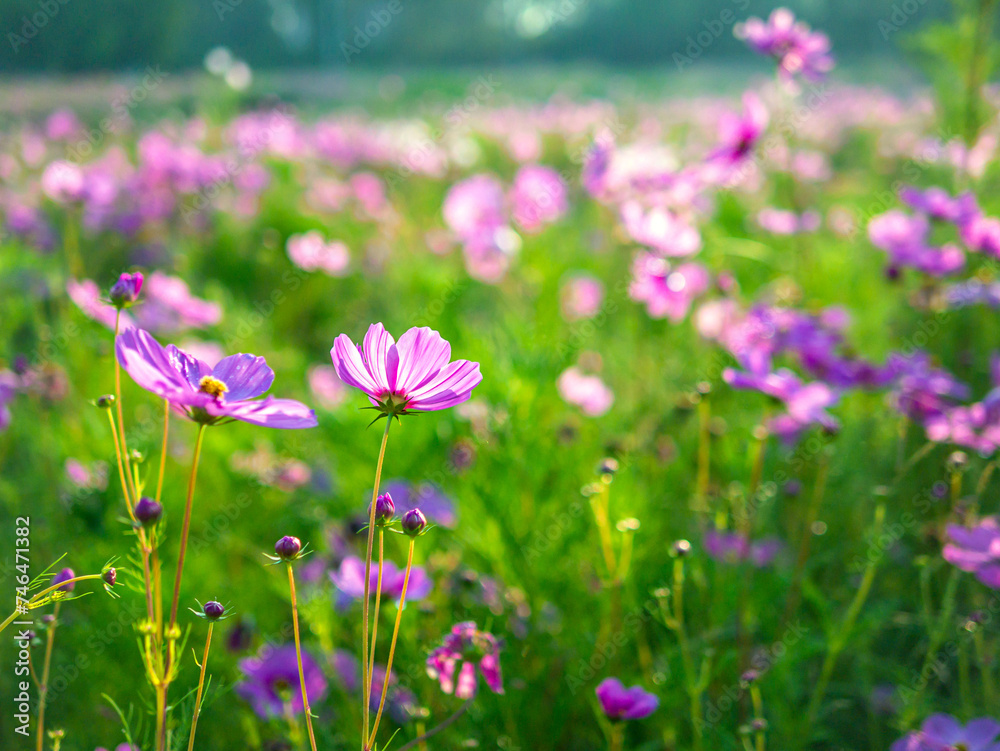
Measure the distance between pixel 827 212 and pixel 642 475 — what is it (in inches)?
95.8

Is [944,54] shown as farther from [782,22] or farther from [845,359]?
[845,359]

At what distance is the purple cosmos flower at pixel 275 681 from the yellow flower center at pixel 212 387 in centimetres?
42

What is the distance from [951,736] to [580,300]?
49.1 inches

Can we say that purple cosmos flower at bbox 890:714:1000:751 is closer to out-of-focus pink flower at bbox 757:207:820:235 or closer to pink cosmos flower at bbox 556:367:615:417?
pink cosmos flower at bbox 556:367:615:417

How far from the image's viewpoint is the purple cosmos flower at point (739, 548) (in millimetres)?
1168

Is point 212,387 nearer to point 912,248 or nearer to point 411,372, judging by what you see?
point 411,372

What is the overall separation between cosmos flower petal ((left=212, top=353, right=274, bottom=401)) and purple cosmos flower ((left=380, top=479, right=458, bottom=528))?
1.78ft

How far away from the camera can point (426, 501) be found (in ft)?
3.72

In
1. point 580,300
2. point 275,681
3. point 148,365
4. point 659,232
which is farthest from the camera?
point 580,300

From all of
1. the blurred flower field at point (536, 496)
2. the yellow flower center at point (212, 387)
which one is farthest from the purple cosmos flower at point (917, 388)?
the yellow flower center at point (212, 387)

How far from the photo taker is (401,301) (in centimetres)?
228

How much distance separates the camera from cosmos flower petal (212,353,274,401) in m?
0.60

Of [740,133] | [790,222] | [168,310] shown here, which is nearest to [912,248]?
[740,133]

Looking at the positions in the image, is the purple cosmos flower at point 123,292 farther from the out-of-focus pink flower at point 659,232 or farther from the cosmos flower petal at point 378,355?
the out-of-focus pink flower at point 659,232
